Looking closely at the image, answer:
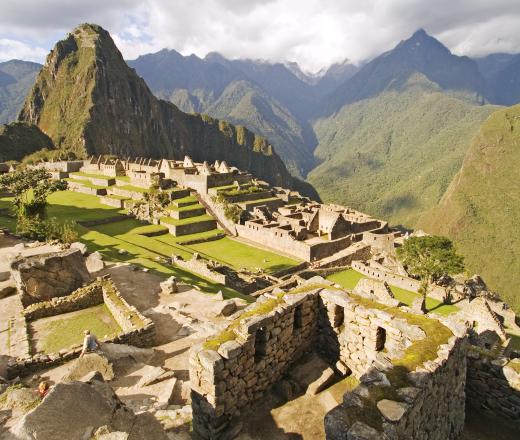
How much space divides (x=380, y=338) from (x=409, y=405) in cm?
228

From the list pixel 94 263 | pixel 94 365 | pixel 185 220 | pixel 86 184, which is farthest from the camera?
pixel 86 184

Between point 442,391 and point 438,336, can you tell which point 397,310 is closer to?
point 438,336

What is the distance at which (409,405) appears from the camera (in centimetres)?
501

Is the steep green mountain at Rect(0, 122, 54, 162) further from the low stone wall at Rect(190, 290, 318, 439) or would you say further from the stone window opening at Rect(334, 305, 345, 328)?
the stone window opening at Rect(334, 305, 345, 328)

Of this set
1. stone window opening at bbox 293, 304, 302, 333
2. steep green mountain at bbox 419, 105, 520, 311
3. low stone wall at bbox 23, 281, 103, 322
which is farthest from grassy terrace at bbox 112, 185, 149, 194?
steep green mountain at bbox 419, 105, 520, 311

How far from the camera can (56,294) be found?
1547cm

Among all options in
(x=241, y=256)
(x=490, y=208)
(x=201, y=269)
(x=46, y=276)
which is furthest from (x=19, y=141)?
(x=490, y=208)

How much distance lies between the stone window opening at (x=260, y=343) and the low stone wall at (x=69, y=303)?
10.6 metres

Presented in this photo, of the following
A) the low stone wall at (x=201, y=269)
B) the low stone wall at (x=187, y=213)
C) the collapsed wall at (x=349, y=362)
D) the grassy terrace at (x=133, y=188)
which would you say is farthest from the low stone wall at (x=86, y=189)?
the collapsed wall at (x=349, y=362)

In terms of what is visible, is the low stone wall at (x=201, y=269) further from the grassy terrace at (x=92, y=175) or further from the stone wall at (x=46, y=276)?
the grassy terrace at (x=92, y=175)

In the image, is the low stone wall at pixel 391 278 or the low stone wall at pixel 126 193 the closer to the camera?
the low stone wall at pixel 391 278

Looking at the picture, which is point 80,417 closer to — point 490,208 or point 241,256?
point 241,256

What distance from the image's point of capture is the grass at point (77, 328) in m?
12.5

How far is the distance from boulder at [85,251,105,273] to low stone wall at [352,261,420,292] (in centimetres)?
2148
